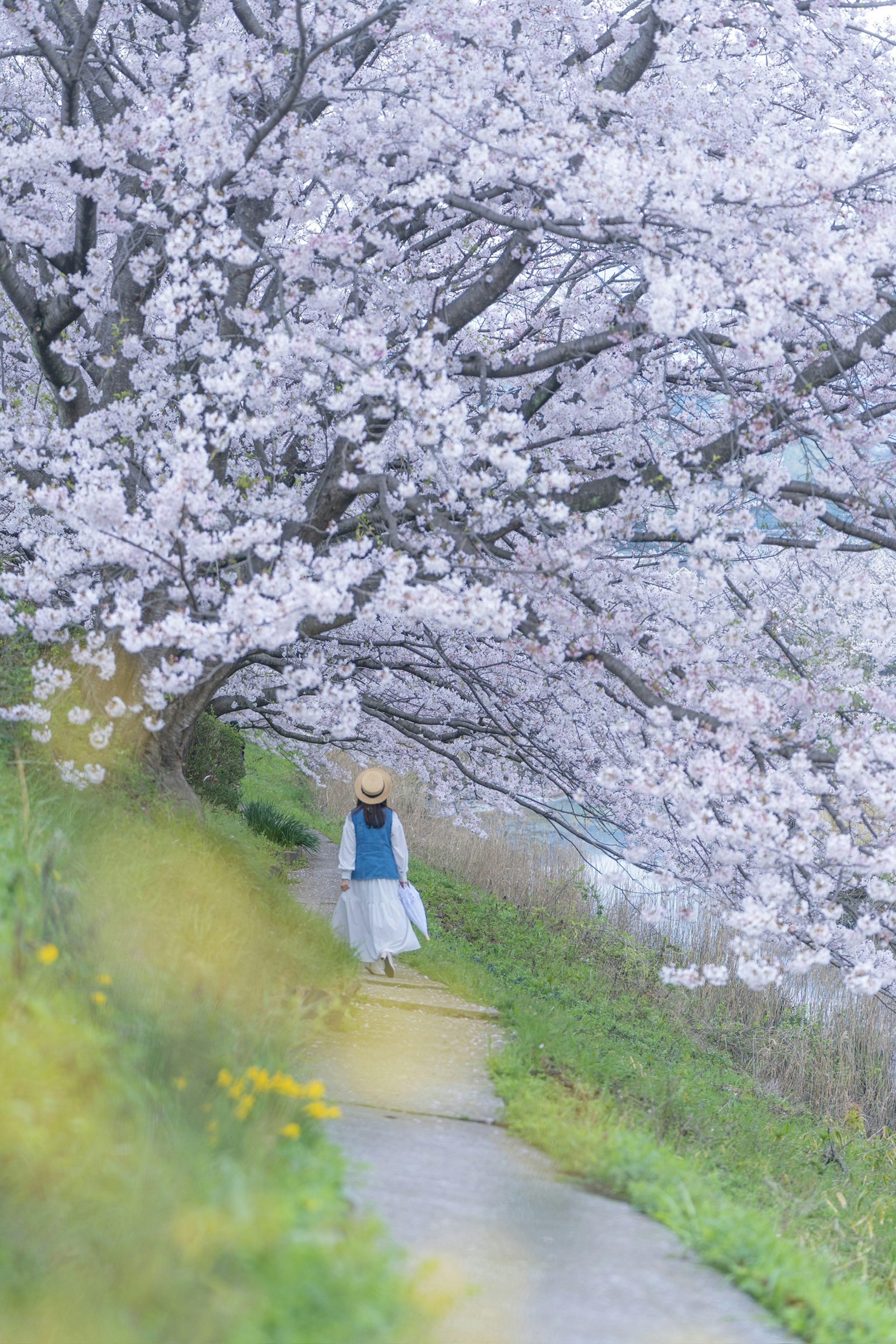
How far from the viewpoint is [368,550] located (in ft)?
19.2

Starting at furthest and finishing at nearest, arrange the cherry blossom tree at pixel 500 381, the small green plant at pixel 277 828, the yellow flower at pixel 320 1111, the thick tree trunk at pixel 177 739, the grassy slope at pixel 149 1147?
1. the small green plant at pixel 277 828
2. the thick tree trunk at pixel 177 739
3. the cherry blossom tree at pixel 500 381
4. the yellow flower at pixel 320 1111
5. the grassy slope at pixel 149 1147

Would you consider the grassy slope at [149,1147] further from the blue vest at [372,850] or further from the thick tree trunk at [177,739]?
the blue vest at [372,850]

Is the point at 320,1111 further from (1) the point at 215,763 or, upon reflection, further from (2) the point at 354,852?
(1) the point at 215,763

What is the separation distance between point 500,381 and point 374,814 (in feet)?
9.86

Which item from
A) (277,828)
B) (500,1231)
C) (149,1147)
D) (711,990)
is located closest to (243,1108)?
(149,1147)

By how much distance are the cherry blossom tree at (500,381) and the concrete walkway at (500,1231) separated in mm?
1179

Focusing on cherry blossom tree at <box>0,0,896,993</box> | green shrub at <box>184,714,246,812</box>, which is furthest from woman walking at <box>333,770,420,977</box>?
green shrub at <box>184,714,246,812</box>

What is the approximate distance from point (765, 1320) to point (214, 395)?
4.90 meters

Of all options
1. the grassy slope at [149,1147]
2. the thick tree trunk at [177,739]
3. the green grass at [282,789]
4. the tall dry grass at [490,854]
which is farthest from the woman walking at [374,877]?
the green grass at [282,789]

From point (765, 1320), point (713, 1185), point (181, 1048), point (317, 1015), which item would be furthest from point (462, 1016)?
point (765, 1320)

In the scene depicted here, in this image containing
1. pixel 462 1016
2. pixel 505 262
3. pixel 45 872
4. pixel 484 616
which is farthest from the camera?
pixel 462 1016

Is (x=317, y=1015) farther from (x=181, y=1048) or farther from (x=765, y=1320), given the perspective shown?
(x=765, y=1320)

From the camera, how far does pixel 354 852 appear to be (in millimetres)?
7730

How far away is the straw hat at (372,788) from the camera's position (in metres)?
7.60
